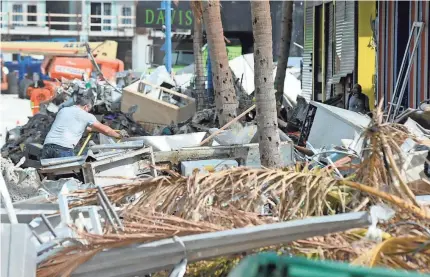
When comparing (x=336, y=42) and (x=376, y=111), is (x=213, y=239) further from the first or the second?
(x=336, y=42)

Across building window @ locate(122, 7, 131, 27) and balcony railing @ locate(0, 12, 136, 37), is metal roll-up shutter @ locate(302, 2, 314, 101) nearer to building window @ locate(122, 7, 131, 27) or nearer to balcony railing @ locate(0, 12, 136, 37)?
balcony railing @ locate(0, 12, 136, 37)

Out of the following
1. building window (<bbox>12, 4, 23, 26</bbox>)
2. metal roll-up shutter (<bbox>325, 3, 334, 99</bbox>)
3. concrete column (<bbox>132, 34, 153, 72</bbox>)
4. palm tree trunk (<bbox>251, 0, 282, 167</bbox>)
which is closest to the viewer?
palm tree trunk (<bbox>251, 0, 282, 167</bbox>)

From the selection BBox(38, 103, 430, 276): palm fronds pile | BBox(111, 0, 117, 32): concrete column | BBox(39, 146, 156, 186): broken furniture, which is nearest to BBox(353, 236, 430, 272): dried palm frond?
BBox(38, 103, 430, 276): palm fronds pile

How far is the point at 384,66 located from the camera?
1326 centimetres

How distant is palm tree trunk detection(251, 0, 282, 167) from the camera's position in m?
8.15

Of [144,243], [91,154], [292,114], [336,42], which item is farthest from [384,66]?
[144,243]

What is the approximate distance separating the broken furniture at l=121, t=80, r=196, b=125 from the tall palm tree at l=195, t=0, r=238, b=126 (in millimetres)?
3220

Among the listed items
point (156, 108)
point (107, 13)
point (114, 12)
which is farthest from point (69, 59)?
point (156, 108)

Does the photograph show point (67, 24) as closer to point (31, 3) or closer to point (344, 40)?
point (31, 3)

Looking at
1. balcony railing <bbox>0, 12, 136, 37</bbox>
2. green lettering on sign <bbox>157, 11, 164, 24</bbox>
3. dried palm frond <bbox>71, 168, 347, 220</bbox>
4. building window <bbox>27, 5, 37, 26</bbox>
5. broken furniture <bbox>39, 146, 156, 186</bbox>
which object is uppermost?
building window <bbox>27, 5, 37, 26</bbox>

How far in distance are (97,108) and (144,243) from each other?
11.7 metres

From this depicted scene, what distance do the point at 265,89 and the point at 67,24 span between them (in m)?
45.3

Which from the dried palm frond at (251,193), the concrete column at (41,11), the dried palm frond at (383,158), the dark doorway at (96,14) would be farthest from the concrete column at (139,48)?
the dried palm frond at (383,158)

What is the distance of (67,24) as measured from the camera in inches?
2037
